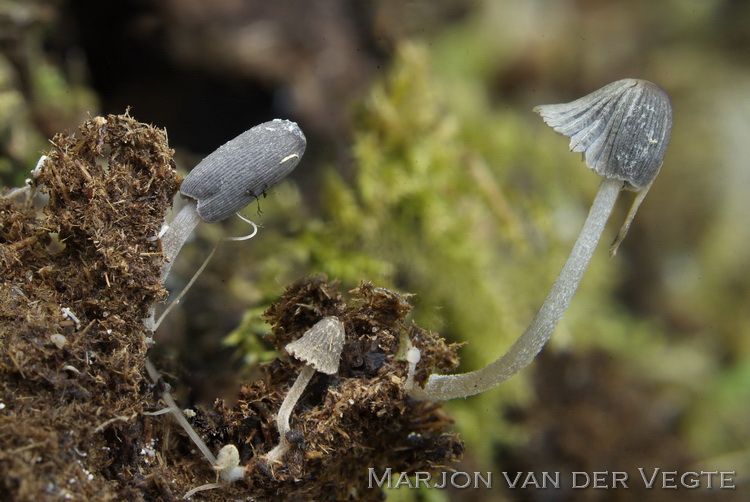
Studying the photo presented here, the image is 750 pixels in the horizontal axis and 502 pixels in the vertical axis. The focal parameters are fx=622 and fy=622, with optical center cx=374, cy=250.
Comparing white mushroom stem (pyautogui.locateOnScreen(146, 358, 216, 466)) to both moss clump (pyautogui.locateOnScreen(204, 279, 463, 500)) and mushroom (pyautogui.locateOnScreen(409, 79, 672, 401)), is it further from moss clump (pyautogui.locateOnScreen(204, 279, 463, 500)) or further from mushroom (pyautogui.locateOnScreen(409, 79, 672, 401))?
mushroom (pyautogui.locateOnScreen(409, 79, 672, 401))

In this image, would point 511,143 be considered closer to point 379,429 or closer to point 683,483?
point 683,483

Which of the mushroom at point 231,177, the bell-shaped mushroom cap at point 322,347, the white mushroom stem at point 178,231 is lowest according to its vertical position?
the bell-shaped mushroom cap at point 322,347

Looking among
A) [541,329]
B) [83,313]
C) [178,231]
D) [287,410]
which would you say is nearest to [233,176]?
[178,231]

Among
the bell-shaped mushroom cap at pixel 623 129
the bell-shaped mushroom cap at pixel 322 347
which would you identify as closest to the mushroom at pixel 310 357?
the bell-shaped mushroom cap at pixel 322 347

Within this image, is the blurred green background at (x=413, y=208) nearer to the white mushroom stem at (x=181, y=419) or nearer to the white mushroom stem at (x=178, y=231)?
the white mushroom stem at (x=181, y=419)

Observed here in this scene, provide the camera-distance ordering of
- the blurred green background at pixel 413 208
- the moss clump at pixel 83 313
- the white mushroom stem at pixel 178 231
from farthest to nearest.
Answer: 1. the blurred green background at pixel 413 208
2. the white mushroom stem at pixel 178 231
3. the moss clump at pixel 83 313
